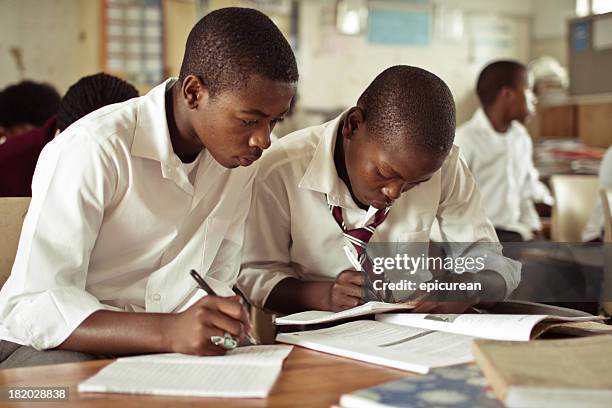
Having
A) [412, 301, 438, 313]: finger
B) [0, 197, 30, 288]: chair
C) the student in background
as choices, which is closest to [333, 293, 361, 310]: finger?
[412, 301, 438, 313]: finger

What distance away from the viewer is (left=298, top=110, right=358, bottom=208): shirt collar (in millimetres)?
1654

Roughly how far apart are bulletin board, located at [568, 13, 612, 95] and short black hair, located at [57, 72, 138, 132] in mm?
4094

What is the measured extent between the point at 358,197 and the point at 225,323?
607 mm

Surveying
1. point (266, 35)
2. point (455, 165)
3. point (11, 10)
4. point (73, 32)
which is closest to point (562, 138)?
point (73, 32)

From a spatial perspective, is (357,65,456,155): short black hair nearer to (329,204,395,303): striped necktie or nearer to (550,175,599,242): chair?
(329,204,395,303): striped necktie

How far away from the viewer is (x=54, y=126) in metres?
2.22

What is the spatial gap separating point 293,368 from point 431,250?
27.9 inches

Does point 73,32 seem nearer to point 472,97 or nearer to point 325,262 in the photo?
point 472,97

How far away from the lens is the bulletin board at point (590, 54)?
208 inches

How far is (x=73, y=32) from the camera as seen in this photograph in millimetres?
5141

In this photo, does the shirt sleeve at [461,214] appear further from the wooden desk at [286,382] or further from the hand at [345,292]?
the wooden desk at [286,382]

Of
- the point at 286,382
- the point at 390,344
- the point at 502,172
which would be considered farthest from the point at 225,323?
the point at 502,172

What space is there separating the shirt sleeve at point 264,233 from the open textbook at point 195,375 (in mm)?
546

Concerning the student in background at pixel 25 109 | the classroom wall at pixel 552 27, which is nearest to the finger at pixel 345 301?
the student in background at pixel 25 109
